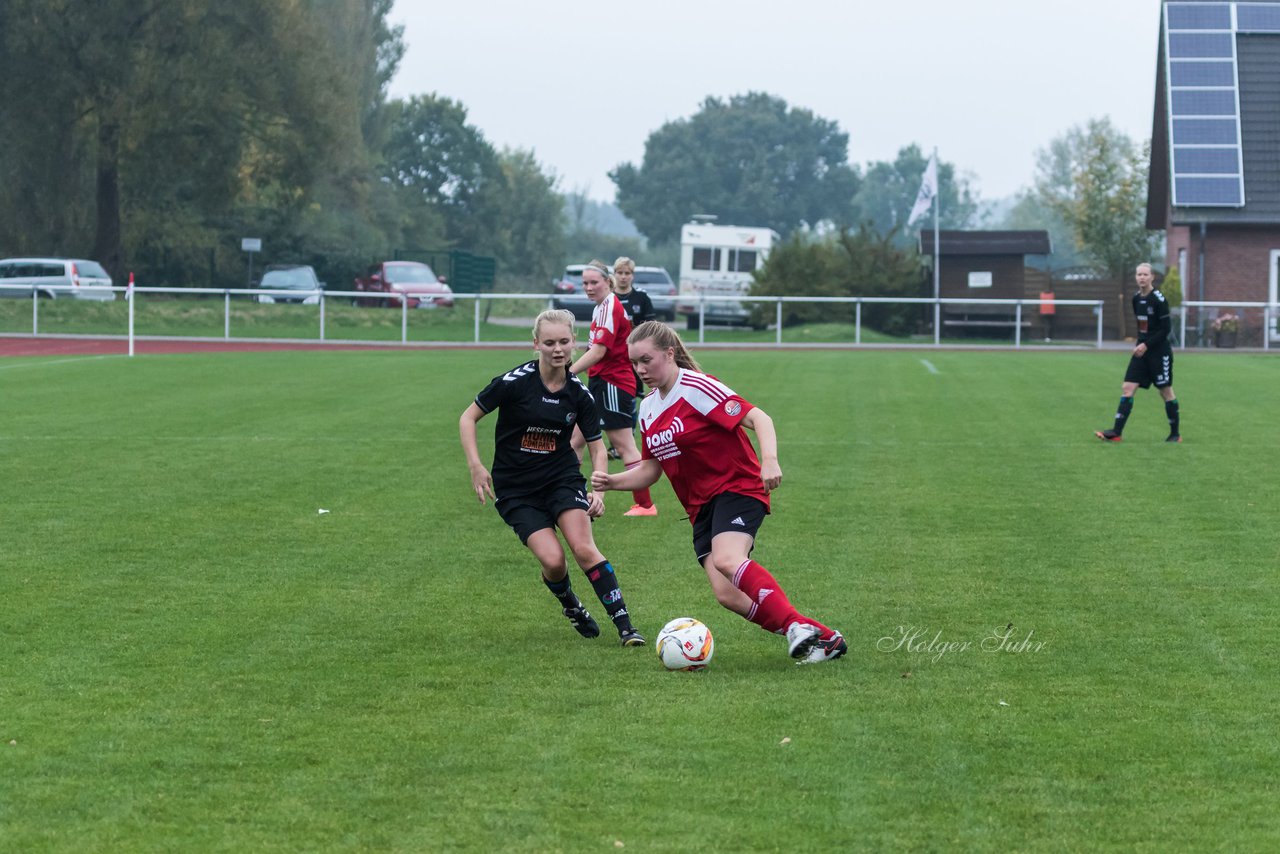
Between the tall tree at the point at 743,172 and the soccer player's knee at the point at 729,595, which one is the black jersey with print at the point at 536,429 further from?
the tall tree at the point at 743,172

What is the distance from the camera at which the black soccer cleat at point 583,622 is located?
7832mm

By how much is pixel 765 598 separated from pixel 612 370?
5.33m

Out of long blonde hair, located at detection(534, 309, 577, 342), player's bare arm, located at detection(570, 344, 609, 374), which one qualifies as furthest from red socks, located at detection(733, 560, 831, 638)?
player's bare arm, located at detection(570, 344, 609, 374)

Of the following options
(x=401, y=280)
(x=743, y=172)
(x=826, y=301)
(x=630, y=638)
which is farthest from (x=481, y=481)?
(x=743, y=172)


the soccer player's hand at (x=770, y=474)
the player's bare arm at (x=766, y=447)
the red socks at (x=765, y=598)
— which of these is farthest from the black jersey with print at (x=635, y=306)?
the soccer player's hand at (x=770, y=474)

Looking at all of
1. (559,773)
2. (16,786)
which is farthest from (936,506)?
(16,786)

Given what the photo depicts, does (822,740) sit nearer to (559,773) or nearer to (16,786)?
(559,773)

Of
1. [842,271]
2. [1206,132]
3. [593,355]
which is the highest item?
[1206,132]

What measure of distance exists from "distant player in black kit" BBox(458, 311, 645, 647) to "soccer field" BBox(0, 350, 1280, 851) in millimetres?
279

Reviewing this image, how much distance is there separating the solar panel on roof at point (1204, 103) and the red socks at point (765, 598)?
122ft

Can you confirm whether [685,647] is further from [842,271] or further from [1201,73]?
[1201,73]

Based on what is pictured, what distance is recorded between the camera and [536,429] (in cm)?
790

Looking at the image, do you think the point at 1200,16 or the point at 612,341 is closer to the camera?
the point at 612,341

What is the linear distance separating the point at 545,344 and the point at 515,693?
1784 mm
